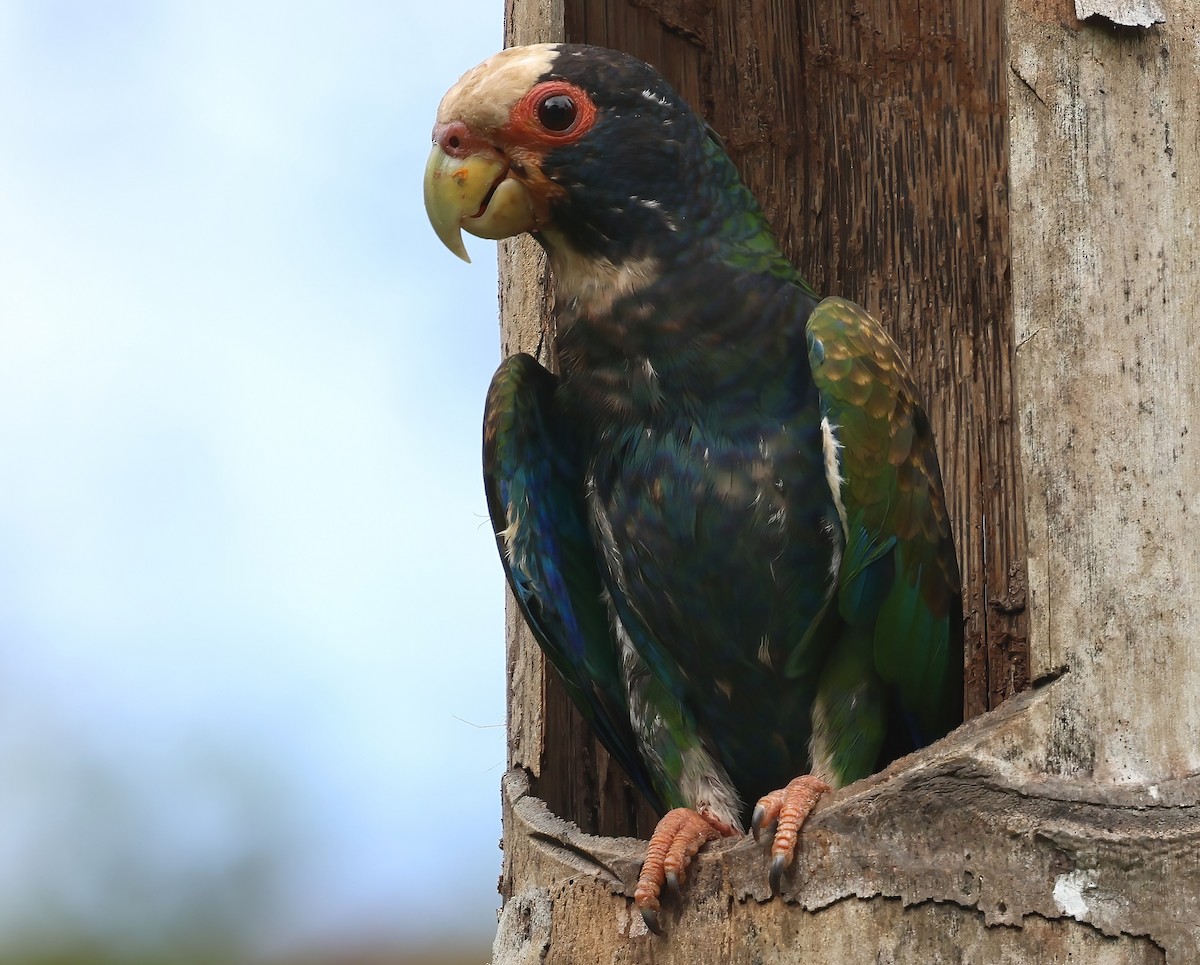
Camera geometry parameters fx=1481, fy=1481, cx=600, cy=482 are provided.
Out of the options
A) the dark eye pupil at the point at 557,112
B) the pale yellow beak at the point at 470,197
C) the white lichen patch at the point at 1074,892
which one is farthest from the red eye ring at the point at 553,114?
the white lichen patch at the point at 1074,892

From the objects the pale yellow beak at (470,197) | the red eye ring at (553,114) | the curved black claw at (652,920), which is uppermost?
the red eye ring at (553,114)

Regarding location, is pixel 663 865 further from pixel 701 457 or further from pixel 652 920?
pixel 701 457

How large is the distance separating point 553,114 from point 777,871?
5.96 feet

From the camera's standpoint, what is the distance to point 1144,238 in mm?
2709

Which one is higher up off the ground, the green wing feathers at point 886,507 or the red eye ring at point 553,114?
the red eye ring at point 553,114

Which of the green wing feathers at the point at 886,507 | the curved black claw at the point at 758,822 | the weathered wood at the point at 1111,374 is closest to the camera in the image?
the weathered wood at the point at 1111,374

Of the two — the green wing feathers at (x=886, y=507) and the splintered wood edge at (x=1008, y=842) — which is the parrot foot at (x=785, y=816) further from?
the green wing feathers at (x=886, y=507)

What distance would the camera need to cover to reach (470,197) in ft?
11.4

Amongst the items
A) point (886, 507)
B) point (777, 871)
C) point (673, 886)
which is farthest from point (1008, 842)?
point (886, 507)

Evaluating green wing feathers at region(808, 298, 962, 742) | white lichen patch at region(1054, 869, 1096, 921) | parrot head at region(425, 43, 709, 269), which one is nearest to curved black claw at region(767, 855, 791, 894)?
white lichen patch at region(1054, 869, 1096, 921)

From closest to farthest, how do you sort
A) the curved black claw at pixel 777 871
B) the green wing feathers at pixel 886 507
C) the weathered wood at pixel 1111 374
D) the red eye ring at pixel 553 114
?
the weathered wood at pixel 1111 374, the curved black claw at pixel 777 871, the green wing feathers at pixel 886 507, the red eye ring at pixel 553 114

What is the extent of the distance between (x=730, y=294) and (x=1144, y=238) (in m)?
1.10

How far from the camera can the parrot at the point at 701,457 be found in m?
3.37

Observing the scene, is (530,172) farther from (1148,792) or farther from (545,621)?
(1148,792)
